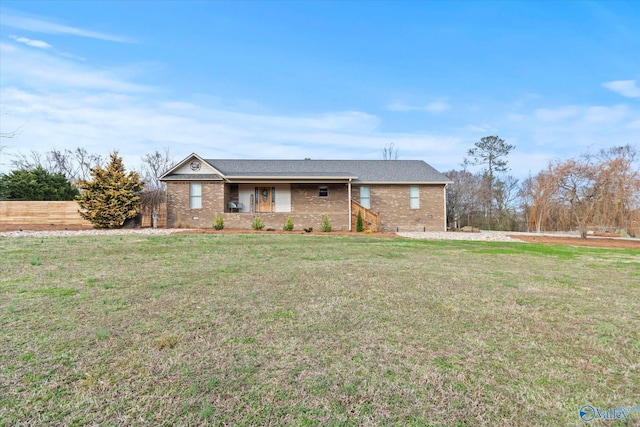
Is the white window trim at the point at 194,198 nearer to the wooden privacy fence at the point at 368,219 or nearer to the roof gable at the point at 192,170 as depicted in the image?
the roof gable at the point at 192,170

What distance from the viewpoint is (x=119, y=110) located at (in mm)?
16297

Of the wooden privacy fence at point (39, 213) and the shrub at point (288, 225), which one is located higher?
the wooden privacy fence at point (39, 213)

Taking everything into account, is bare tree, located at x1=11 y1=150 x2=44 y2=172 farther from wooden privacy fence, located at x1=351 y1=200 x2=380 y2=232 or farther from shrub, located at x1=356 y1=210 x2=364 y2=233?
shrub, located at x1=356 y1=210 x2=364 y2=233

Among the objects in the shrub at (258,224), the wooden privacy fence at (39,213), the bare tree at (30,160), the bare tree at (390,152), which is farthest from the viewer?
the bare tree at (390,152)

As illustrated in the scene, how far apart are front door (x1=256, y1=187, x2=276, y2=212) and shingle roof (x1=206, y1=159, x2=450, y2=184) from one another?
1.14 metres

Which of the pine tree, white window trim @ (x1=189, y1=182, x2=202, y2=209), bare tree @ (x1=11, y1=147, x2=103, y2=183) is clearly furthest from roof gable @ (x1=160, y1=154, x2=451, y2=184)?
bare tree @ (x1=11, y1=147, x2=103, y2=183)

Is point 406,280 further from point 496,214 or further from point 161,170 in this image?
point 161,170

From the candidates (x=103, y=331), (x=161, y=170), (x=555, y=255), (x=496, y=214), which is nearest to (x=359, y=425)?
(x=103, y=331)

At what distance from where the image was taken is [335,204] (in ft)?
64.2

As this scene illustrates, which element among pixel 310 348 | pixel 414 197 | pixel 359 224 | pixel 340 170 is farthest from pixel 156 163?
pixel 310 348

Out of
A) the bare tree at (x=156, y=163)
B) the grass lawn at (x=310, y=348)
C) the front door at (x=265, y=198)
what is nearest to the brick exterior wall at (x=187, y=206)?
the front door at (x=265, y=198)

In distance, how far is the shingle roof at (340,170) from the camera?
62.3 feet

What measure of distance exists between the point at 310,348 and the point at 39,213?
77.0 feet

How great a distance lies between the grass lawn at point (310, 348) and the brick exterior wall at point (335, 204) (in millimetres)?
12355
